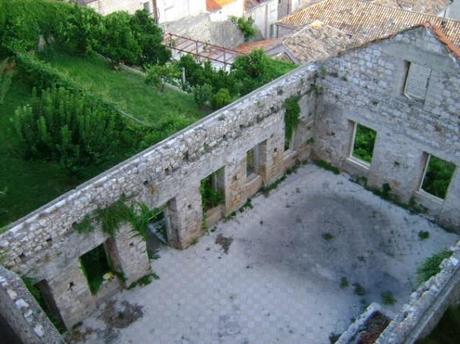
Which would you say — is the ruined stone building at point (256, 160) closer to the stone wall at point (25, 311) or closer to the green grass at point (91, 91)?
the stone wall at point (25, 311)

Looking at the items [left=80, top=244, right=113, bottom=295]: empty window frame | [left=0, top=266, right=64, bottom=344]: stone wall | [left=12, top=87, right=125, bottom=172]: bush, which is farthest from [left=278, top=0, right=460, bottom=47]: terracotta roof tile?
[left=0, top=266, right=64, bottom=344]: stone wall

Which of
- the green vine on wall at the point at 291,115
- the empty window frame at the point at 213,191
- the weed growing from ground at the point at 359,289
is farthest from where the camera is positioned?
the green vine on wall at the point at 291,115

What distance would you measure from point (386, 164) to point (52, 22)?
16.9 meters

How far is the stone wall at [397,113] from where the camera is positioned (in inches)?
552

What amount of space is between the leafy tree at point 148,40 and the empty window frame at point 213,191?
32.5 feet

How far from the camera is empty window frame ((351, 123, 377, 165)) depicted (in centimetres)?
1827

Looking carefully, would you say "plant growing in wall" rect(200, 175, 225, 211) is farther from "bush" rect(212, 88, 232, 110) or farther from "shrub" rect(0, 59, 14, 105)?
"shrub" rect(0, 59, 14, 105)

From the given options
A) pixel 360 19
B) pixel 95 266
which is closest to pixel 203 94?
pixel 95 266

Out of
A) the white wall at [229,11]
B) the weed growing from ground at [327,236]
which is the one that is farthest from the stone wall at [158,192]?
the white wall at [229,11]

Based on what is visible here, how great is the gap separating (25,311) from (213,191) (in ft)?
23.5

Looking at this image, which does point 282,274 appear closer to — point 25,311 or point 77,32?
point 25,311

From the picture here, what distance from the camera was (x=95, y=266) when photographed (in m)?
13.9

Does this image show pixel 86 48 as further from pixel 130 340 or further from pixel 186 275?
pixel 130 340

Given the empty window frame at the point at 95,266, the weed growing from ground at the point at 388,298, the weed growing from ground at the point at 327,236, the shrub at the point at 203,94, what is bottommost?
the weed growing from ground at the point at 388,298
